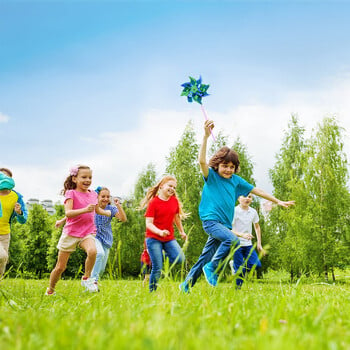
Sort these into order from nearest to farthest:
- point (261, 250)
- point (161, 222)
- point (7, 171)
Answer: point (261, 250), point (161, 222), point (7, 171)

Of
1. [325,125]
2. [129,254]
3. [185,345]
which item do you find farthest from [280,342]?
[129,254]

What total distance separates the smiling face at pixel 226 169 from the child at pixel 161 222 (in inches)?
35.0

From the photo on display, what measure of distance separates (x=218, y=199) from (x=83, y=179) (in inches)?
83.6

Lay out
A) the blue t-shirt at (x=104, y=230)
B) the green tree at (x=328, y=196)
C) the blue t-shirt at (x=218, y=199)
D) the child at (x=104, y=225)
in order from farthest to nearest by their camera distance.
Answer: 1. the green tree at (x=328, y=196)
2. the blue t-shirt at (x=104, y=230)
3. the child at (x=104, y=225)
4. the blue t-shirt at (x=218, y=199)

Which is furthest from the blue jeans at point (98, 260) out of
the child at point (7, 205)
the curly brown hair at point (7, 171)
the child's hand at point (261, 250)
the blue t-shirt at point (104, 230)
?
the child's hand at point (261, 250)

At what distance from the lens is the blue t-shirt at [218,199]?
5.51 m

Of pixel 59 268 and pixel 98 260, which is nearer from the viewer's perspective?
pixel 59 268

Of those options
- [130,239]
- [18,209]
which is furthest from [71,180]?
[130,239]

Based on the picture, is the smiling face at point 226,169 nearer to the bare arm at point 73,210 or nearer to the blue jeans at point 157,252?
the blue jeans at point 157,252

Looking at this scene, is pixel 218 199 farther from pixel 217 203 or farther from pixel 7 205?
pixel 7 205

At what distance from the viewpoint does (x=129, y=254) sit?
907 inches

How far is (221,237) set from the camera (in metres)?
5.21

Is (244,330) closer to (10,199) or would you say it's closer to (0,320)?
(0,320)

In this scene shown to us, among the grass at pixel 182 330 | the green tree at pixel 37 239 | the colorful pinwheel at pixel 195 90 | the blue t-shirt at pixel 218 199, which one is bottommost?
the green tree at pixel 37 239
